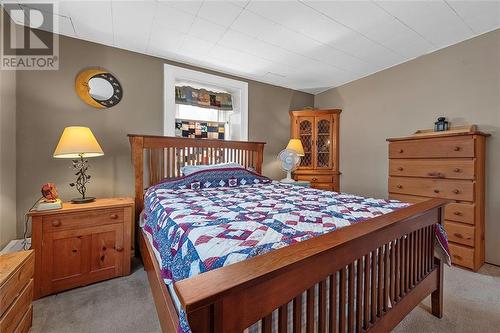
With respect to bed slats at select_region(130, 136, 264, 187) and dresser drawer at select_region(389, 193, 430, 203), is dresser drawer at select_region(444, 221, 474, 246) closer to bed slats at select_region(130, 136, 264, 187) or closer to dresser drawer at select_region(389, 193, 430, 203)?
dresser drawer at select_region(389, 193, 430, 203)

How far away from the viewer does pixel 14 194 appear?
81.2 inches

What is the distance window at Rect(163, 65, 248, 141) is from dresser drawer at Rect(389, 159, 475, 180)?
2.14m

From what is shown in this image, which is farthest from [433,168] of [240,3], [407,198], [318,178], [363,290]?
[240,3]

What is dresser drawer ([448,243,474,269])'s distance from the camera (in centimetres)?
215

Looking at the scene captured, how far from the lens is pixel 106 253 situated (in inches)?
78.6

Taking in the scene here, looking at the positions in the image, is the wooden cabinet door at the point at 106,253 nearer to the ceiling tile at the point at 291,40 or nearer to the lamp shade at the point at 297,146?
the ceiling tile at the point at 291,40

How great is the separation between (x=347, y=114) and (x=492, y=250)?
251 cm

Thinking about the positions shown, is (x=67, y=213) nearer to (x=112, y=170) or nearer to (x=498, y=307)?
(x=112, y=170)

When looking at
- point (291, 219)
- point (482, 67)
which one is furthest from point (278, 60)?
point (291, 219)

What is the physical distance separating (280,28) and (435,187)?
2.39 metres

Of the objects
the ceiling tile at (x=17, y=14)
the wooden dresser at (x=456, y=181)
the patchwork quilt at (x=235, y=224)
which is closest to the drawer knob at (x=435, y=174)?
the wooden dresser at (x=456, y=181)

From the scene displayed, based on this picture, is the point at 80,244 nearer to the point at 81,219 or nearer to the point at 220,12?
the point at 81,219

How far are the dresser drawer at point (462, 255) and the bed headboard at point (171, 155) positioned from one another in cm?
244

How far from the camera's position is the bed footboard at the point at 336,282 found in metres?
0.56
